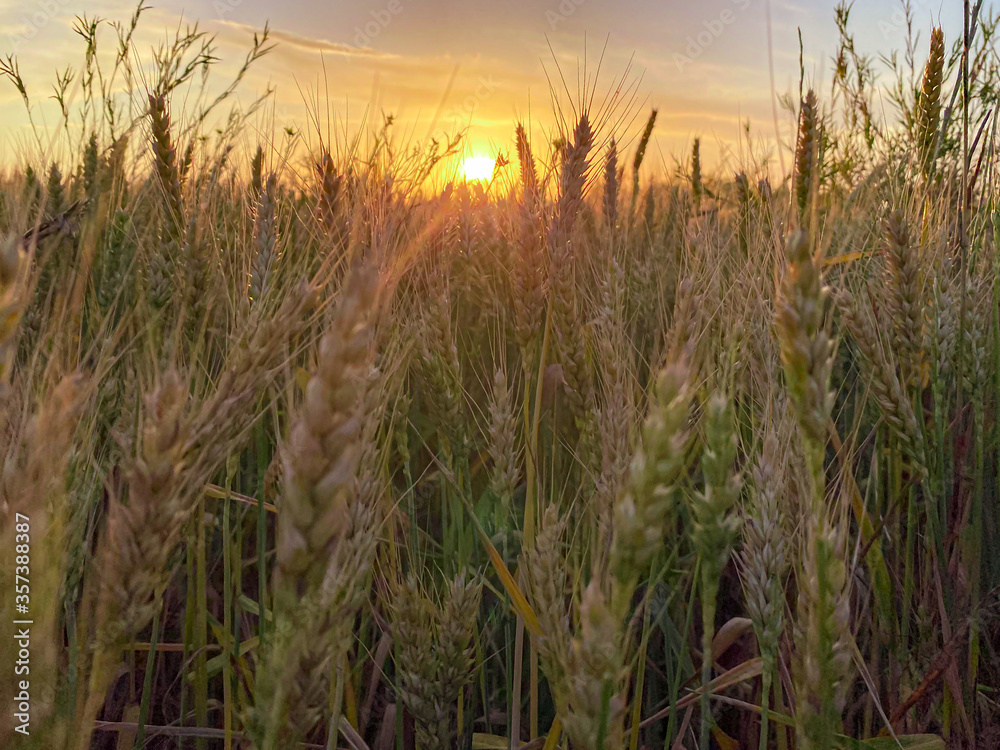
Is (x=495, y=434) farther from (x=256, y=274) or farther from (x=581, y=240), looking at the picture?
(x=581, y=240)

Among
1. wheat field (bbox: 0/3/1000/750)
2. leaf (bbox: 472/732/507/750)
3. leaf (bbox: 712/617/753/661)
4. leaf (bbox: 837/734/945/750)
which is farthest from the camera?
leaf (bbox: 712/617/753/661)

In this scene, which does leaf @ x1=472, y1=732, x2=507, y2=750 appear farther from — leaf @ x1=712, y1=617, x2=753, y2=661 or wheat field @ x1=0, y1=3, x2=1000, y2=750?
leaf @ x1=712, y1=617, x2=753, y2=661

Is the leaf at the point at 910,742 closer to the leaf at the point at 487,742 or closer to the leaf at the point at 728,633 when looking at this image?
the leaf at the point at 728,633

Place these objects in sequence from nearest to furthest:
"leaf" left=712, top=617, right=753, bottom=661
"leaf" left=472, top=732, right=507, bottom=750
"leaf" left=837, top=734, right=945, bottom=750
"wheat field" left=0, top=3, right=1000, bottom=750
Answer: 1. "wheat field" left=0, top=3, right=1000, bottom=750
2. "leaf" left=837, top=734, right=945, bottom=750
3. "leaf" left=472, top=732, right=507, bottom=750
4. "leaf" left=712, top=617, right=753, bottom=661

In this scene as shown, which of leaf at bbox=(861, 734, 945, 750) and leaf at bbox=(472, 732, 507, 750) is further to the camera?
leaf at bbox=(472, 732, 507, 750)

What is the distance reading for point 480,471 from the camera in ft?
7.47

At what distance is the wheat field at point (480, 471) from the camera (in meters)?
0.77

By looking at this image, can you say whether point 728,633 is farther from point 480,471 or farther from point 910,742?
point 480,471

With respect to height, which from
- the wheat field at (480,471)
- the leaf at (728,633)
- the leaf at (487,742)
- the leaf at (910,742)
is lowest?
the leaf at (487,742)

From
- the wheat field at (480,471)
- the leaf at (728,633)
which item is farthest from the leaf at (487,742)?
the leaf at (728,633)

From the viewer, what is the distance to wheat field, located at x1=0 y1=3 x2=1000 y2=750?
2.54ft

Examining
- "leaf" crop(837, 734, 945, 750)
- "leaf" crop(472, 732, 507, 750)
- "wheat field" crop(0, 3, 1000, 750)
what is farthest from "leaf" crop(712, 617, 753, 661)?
"leaf" crop(472, 732, 507, 750)

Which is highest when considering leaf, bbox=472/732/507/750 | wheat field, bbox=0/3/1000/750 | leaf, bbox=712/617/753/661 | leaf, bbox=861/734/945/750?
wheat field, bbox=0/3/1000/750

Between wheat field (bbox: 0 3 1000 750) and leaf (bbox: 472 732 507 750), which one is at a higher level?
wheat field (bbox: 0 3 1000 750)
